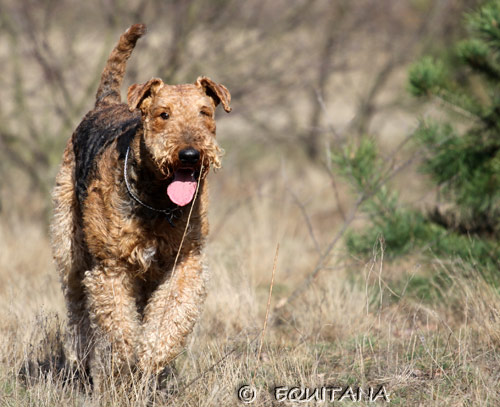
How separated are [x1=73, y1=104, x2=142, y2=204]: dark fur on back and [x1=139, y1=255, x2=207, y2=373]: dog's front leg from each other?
0.71 metres

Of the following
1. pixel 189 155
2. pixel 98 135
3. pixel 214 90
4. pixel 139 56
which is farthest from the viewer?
pixel 139 56

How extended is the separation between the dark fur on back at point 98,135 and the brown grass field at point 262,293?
824 millimetres

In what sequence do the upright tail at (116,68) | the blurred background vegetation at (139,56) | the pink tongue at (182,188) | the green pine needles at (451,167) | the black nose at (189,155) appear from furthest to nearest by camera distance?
the blurred background vegetation at (139,56)
the green pine needles at (451,167)
the upright tail at (116,68)
the pink tongue at (182,188)
the black nose at (189,155)

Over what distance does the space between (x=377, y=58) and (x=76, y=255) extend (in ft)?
24.6

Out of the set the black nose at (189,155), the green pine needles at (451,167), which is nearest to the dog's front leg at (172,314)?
the black nose at (189,155)

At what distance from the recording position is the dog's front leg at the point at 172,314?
3414 mm

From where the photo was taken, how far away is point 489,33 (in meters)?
4.89

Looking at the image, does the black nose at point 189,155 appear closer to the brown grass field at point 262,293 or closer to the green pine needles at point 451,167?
the brown grass field at point 262,293

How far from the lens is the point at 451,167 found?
5125mm

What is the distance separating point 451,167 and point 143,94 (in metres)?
2.65

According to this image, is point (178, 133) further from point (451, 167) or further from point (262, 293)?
Result: point (451, 167)

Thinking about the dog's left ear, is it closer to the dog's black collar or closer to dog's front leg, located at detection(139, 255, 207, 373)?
the dog's black collar

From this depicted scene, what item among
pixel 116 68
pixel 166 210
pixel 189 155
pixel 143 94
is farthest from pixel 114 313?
pixel 116 68

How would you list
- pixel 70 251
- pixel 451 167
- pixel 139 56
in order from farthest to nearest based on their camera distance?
pixel 139 56
pixel 451 167
pixel 70 251
